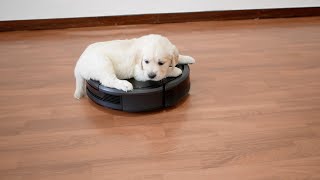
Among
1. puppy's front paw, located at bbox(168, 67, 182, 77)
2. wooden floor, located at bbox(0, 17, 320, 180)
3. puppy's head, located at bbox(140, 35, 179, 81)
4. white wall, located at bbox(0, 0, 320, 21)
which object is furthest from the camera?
white wall, located at bbox(0, 0, 320, 21)

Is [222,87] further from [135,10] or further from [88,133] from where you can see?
[135,10]

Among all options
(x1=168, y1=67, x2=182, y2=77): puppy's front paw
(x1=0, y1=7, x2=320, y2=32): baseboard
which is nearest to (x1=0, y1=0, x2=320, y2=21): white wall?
(x1=0, y1=7, x2=320, y2=32): baseboard

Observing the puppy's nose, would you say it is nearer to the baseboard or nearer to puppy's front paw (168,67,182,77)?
puppy's front paw (168,67,182,77)

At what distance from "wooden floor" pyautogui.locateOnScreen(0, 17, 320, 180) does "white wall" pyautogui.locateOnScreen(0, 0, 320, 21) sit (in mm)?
408

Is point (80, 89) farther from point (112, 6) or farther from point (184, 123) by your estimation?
point (112, 6)

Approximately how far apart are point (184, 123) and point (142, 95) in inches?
9.9

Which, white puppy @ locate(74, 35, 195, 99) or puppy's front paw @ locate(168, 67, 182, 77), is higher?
white puppy @ locate(74, 35, 195, 99)

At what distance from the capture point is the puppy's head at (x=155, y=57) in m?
1.65

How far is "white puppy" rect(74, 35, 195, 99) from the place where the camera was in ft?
5.44

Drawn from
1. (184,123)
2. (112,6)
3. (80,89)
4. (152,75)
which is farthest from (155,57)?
(112,6)

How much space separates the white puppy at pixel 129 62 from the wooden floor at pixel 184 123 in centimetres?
19

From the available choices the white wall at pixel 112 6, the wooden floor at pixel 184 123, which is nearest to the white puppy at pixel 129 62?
the wooden floor at pixel 184 123

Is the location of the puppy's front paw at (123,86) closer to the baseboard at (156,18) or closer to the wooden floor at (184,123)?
the wooden floor at (184,123)

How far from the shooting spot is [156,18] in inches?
121
